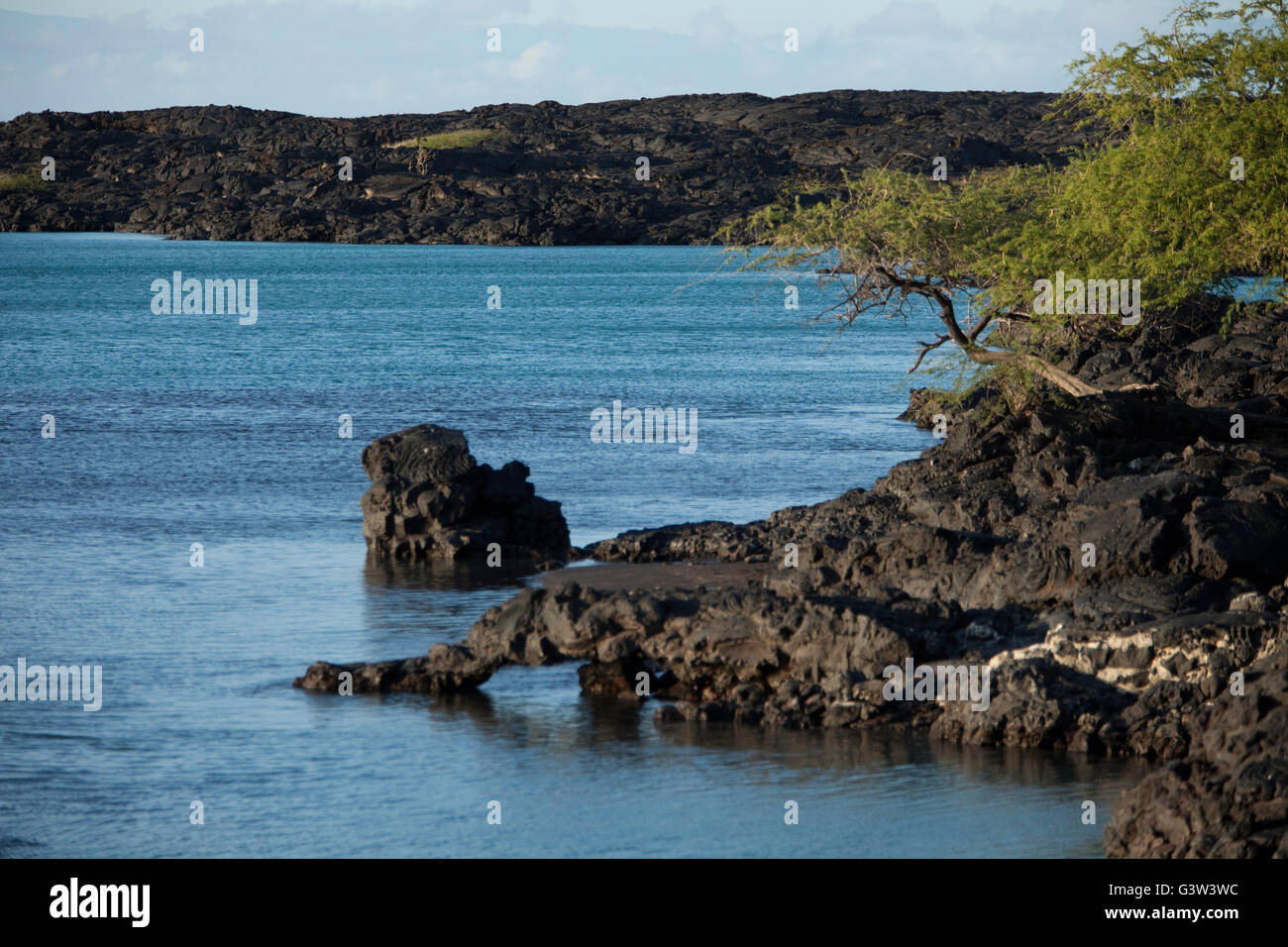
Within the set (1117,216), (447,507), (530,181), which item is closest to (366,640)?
(447,507)

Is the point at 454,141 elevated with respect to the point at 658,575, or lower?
elevated

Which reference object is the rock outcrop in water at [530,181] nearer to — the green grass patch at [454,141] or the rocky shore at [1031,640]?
the green grass patch at [454,141]

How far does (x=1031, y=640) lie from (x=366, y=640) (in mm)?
7995

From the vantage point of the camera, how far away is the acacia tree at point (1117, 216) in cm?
2405

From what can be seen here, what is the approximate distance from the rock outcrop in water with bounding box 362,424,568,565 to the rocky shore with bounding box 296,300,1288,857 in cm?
Answer: 352

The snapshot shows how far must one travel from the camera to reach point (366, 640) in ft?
63.1

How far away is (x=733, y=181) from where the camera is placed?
17738 cm

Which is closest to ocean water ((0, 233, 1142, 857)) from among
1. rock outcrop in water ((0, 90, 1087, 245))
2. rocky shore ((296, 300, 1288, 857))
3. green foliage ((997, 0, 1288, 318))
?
rocky shore ((296, 300, 1288, 857))

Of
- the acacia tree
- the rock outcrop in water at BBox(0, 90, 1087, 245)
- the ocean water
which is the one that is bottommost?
the ocean water

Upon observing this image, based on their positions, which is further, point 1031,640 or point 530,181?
point 530,181

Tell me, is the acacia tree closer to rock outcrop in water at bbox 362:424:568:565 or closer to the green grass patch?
rock outcrop in water at bbox 362:424:568:565

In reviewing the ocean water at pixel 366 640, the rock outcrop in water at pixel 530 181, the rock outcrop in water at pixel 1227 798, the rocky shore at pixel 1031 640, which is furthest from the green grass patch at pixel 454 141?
the rock outcrop in water at pixel 1227 798

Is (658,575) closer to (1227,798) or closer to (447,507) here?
(447,507)

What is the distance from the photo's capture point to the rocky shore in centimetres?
1250
